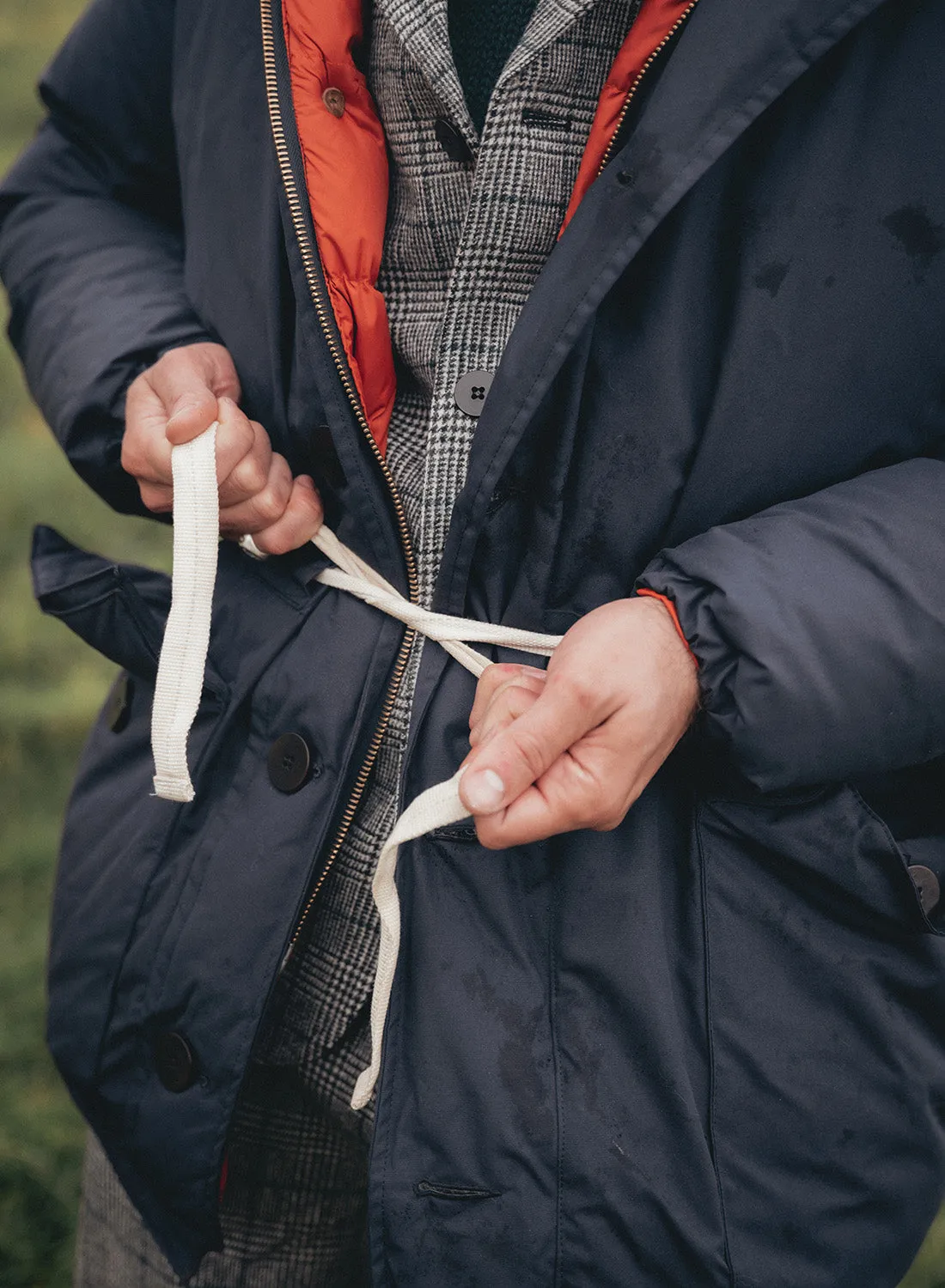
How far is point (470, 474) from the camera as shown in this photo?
1059mm

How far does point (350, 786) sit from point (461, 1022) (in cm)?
28

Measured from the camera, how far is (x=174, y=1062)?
4.02ft

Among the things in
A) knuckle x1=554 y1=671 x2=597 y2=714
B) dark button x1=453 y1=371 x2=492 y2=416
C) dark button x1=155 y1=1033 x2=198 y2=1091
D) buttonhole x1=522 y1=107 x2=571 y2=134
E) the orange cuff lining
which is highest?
buttonhole x1=522 y1=107 x2=571 y2=134

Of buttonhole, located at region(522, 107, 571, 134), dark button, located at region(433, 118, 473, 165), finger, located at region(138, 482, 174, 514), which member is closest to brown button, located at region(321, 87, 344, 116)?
dark button, located at region(433, 118, 473, 165)

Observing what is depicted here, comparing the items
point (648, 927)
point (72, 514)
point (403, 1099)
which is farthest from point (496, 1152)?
point (72, 514)

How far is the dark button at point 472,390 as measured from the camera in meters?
1.12

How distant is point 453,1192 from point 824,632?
0.65m

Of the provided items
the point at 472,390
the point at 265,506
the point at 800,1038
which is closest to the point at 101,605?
the point at 265,506

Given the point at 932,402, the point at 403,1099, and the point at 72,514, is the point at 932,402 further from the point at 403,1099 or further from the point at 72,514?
the point at 72,514

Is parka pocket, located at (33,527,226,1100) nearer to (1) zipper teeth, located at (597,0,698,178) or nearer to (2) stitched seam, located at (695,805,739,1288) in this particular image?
(2) stitched seam, located at (695,805,739,1288)

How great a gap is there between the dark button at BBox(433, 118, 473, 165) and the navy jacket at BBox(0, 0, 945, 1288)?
0.18 metres

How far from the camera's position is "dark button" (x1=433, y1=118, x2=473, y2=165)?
1.15m

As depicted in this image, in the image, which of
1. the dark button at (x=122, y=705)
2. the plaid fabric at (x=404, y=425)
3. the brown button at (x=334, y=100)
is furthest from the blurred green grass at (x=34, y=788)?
the brown button at (x=334, y=100)

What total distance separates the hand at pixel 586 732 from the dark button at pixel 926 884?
284 mm
